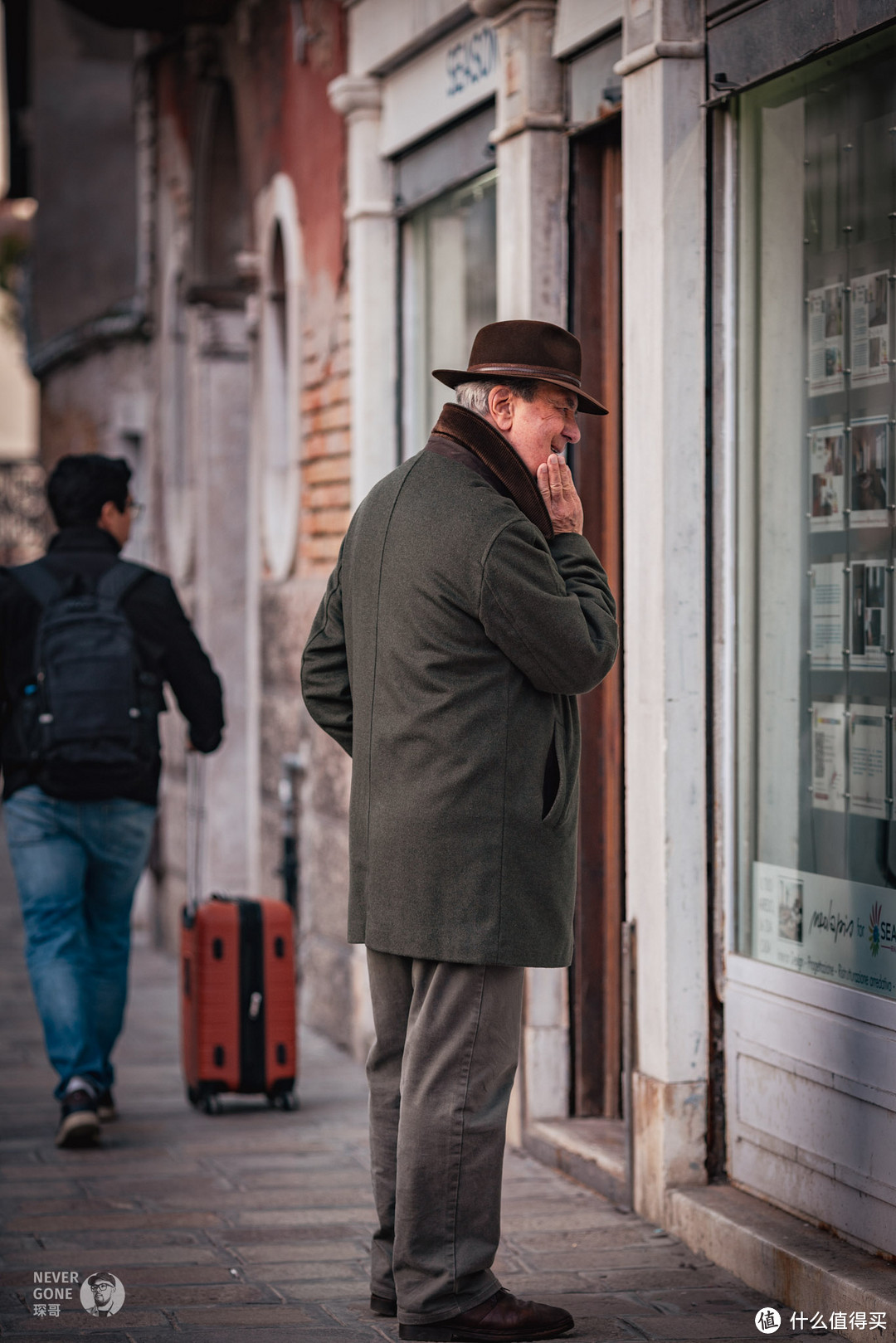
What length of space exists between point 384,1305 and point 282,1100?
236 cm

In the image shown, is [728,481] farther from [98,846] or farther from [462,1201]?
[98,846]

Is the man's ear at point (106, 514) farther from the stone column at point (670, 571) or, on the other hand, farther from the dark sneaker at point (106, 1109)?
the stone column at point (670, 571)

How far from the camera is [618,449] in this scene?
230 inches

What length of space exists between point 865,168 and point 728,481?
86 centimetres

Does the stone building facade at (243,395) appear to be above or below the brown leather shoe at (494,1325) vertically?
above

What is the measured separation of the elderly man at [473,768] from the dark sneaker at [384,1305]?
0.76ft

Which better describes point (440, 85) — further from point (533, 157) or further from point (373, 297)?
point (533, 157)

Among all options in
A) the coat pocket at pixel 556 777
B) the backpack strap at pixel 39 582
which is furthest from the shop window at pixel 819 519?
the backpack strap at pixel 39 582

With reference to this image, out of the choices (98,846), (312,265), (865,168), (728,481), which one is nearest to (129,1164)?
(98,846)

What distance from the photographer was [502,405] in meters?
4.07

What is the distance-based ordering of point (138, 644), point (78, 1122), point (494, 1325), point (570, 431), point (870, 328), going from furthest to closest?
point (138, 644) < point (78, 1122) < point (870, 328) < point (570, 431) < point (494, 1325)

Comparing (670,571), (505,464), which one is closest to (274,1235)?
(670,571)

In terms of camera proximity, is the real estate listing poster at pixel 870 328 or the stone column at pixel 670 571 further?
the stone column at pixel 670 571

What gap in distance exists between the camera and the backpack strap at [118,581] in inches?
244
